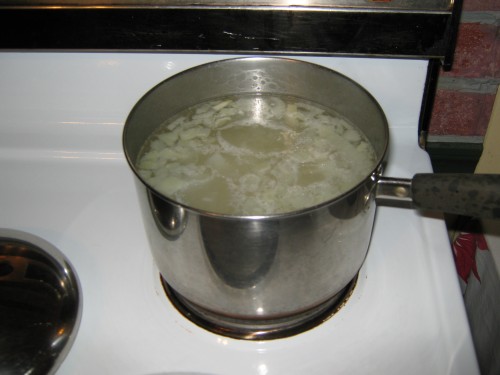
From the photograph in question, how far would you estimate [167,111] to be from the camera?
2.12 ft

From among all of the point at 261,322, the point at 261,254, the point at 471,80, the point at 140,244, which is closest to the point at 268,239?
the point at 261,254

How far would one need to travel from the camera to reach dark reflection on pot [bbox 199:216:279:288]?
425 mm

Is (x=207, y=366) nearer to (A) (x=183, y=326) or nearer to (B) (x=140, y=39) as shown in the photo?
(A) (x=183, y=326)

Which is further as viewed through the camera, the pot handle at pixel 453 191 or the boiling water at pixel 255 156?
the boiling water at pixel 255 156

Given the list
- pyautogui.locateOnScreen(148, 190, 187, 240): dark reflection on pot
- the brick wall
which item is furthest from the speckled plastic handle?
the brick wall

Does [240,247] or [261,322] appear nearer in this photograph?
[240,247]

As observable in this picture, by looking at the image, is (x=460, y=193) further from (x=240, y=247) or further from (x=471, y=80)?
(x=471, y=80)

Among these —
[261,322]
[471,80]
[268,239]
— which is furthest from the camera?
[471,80]

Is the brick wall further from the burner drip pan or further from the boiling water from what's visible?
the burner drip pan

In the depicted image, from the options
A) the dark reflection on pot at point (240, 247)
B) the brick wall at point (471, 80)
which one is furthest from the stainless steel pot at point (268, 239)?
the brick wall at point (471, 80)

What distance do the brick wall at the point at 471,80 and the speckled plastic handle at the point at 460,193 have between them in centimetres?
34

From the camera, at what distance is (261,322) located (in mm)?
546

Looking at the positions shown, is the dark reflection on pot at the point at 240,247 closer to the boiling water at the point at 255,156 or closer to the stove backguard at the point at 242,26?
the boiling water at the point at 255,156

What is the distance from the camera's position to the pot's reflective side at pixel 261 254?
1.42 feet
